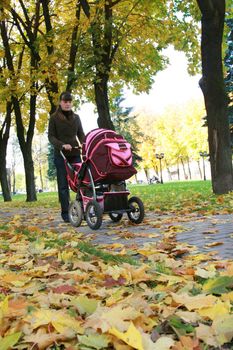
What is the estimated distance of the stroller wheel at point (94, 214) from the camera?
616cm

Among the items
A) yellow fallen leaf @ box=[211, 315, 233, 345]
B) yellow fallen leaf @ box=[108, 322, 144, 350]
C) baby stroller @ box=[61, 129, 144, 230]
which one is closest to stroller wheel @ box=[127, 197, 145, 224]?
baby stroller @ box=[61, 129, 144, 230]

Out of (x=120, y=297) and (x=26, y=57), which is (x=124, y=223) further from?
(x=26, y=57)

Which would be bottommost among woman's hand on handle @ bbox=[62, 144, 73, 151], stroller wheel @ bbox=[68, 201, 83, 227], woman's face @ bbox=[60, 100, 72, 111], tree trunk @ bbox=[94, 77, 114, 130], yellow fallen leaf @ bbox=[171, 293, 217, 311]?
yellow fallen leaf @ bbox=[171, 293, 217, 311]

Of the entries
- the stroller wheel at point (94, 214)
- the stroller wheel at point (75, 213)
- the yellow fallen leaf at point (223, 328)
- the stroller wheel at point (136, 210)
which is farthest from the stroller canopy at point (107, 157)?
the yellow fallen leaf at point (223, 328)

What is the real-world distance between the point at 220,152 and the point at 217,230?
5011 millimetres

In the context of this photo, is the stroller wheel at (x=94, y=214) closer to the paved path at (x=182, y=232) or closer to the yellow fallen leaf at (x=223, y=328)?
the paved path at (x=182, y=232)

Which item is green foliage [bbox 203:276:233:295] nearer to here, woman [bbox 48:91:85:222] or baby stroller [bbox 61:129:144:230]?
baby stroller [bbox 61:129:144:230]

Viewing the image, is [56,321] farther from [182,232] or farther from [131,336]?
[182,232]

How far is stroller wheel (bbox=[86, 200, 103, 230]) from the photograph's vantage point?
616 centimetres

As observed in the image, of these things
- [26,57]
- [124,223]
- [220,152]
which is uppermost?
[26,57]

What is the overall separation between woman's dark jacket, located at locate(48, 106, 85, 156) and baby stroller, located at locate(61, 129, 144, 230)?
600 mm

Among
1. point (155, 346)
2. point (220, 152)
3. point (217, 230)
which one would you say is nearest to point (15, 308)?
point (155, 346)

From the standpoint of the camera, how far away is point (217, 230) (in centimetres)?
495

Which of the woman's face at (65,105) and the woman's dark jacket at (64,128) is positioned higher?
the woman's face at (65,105)
